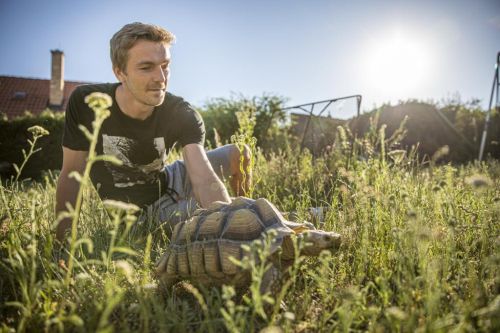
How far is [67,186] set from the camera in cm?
266

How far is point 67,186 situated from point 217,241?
142 centimetres

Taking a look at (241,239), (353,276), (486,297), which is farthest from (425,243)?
(241,239)

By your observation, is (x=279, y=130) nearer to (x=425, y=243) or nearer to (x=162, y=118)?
(x=162, y=118)

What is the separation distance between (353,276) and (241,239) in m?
0.68

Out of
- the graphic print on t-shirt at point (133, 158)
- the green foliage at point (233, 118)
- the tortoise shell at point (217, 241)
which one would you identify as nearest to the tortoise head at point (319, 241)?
the tortoise shell at point (217, 241)

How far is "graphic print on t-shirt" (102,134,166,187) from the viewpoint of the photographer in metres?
3.17

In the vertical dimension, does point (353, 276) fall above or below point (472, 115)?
below

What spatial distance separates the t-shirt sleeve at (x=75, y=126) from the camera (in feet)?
9.29

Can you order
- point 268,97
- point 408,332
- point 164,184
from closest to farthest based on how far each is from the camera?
point 408,332, point 164,184, point 268,97

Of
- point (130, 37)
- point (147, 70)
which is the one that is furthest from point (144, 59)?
point (130, 37)

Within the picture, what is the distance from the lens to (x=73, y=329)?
59.1 inches

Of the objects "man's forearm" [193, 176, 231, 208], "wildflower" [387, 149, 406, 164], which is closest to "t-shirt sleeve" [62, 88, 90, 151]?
"man's forearm" [193, 176, 231, 208]

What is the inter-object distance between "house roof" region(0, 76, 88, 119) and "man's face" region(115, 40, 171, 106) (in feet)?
83.6

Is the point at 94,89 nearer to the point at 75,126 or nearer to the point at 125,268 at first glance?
the point at 75,126
